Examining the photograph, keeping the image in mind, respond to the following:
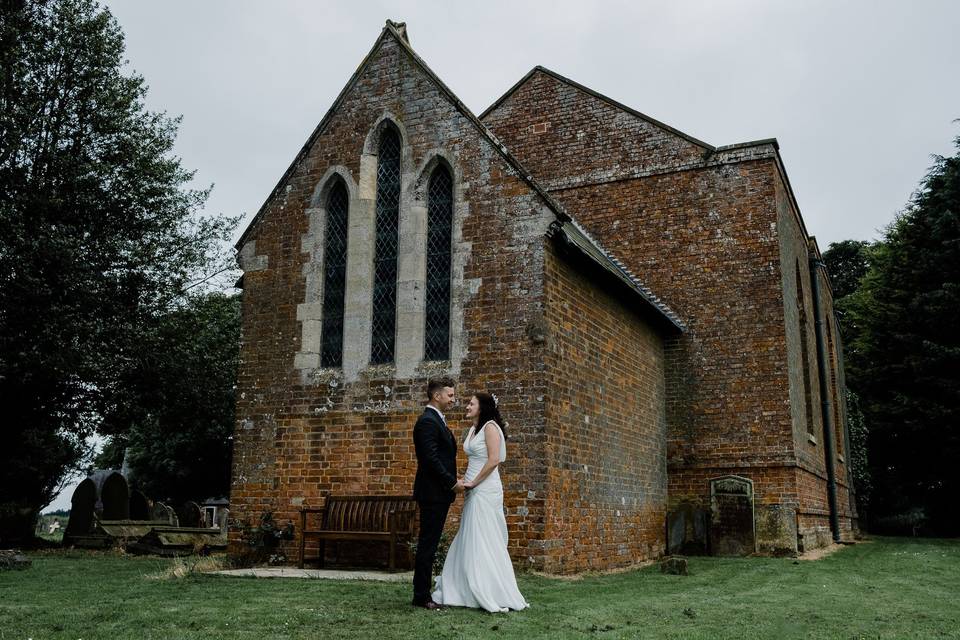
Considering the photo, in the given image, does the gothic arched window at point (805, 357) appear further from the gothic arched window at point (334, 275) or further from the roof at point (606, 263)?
the gothic arched window at point (334, 275)

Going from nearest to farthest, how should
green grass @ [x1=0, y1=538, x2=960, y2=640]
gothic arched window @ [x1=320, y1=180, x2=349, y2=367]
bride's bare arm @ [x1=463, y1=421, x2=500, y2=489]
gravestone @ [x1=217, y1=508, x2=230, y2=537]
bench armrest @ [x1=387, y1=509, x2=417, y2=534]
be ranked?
green grass @ [x1=0, y1=538, x2=960, y2=640], bride's bare arm @ [x1=463, y1=421, x2=500, y2=489], bench armrest @ [x1=387, y1=509, x2=417, y2=534], gothic arched window @ [x1=320, y1=180, x2=349, y2=367], gravestone @ [x1=217, y1=508, x2=230, y2=537]

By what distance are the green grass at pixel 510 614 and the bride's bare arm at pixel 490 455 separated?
1.15 meters

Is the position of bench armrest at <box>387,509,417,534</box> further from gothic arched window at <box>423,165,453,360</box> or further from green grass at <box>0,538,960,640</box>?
gothic arched window at <box>423,165,453,360</box>

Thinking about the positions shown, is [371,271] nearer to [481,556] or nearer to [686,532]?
[481,556]

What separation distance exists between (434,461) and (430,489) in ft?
0.83

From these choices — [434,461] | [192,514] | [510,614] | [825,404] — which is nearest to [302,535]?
[434,461]

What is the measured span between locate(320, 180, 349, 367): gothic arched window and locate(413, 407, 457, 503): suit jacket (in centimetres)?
479

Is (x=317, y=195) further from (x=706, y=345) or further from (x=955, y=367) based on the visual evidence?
(x=955, y=367)

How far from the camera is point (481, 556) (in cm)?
691

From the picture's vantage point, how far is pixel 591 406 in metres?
11.5

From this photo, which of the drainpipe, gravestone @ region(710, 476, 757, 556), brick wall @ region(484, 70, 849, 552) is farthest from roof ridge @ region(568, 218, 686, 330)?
the drainpipe

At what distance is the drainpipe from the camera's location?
19.0 m

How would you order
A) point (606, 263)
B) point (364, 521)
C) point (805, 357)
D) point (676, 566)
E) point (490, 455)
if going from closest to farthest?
point (490, 455)
point (364, 521)
point (676, 566)
point (606, 263)
point (805, 357)

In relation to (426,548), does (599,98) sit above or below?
above
